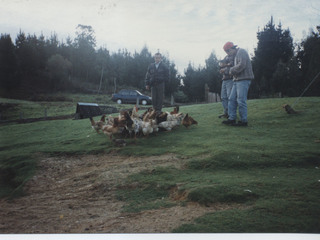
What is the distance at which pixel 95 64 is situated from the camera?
5.21 metres

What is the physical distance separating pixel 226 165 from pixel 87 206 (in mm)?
2006

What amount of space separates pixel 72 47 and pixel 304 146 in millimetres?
4821

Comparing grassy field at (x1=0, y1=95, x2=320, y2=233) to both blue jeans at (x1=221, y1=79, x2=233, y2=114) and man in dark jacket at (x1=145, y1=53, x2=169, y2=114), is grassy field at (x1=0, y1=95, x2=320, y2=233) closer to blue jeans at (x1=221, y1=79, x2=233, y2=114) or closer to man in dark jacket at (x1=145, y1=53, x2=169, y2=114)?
blue jeans at (x1=221, y1=79, x2=233, y2=114)

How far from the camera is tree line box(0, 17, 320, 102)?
4379mm

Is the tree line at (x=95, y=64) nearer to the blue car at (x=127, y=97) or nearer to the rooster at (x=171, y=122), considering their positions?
the blue car at (x=127, y=97)

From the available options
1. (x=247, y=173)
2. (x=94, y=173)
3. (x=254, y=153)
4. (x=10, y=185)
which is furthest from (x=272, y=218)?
(x=10, y=185)

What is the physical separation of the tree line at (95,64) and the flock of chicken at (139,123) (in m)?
0.89

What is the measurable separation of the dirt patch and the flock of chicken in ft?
4.37

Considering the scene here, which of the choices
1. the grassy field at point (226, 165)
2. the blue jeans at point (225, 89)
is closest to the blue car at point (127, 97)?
the grassy field at point (226, 165)

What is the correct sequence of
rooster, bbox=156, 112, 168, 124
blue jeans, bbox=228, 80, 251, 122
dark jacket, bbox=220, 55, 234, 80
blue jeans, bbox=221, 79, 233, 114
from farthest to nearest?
1. blue jeans, bbox=221, 79, 233, 114
2. dark jacket, bbox=220, 55, 234, 80
3. rooster, bbox=156, 112, 168, 124
4. blue jeans, bbox=228, 80, 251, 122

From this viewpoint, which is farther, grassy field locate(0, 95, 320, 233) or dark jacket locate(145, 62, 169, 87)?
dark jacket locate(145, 62, 169, 87)

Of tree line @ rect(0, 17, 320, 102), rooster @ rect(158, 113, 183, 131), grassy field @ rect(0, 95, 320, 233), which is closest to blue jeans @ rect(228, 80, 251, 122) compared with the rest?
grassy field @ rect(0, 95, 320, 233)

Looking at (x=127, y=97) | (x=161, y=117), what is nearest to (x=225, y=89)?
(x=161, y=117)

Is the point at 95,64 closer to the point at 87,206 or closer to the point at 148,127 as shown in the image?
the point at 148,127
